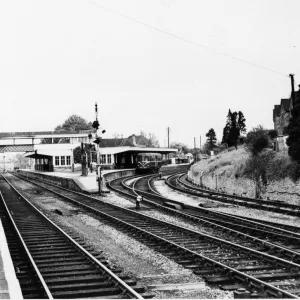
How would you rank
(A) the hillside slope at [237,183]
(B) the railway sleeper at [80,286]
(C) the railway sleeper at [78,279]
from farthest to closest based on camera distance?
(A) the hillside slope at [237,183] < (C) the railway sleeper at [78,279] < (B) the railway sleeper at [80,286]

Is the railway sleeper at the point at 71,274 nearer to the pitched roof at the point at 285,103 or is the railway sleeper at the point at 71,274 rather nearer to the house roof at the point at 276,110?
the pitched roof at the point at 285,103

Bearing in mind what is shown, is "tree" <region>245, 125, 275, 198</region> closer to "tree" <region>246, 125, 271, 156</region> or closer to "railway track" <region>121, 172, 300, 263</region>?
"tree" <region>246, 125, 271, 156</region>

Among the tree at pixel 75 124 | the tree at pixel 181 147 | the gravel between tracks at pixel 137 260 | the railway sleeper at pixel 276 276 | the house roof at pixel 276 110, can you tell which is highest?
the tree at pixel 75 124

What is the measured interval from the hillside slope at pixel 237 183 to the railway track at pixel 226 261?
1014 cm

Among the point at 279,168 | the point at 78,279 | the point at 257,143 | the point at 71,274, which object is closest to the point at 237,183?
the point at 257,143

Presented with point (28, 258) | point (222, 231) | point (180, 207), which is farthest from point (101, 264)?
point (180, 207)

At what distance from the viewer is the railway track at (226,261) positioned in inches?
291

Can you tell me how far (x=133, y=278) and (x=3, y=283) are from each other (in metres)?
2.61

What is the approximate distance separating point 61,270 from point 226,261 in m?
3.68

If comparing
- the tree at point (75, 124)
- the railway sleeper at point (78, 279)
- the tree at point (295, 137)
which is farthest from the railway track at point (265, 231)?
the tree at point (75, 124)

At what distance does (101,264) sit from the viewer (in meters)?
8.91

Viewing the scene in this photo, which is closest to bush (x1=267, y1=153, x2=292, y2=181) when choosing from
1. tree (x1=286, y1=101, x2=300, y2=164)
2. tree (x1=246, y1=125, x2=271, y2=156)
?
tree (x1=286, y1=101, x2=300, y2=164)

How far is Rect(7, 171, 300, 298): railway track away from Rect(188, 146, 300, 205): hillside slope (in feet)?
33.3

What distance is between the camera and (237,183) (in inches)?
1093
